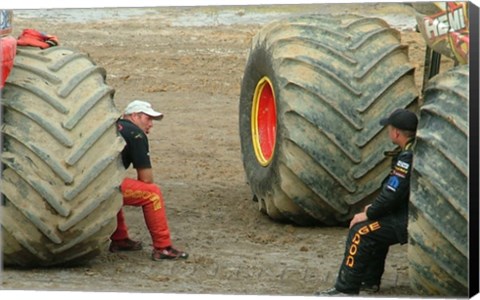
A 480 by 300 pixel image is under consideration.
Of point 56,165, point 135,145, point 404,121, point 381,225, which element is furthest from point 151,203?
point 404,121

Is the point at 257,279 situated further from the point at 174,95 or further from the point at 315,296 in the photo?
the point at 174,95

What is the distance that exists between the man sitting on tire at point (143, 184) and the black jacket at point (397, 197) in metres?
1.46

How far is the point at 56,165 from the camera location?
784 centimetres

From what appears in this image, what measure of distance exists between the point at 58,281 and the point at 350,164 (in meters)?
1.85

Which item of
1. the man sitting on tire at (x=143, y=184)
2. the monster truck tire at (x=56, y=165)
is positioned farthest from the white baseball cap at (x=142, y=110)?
the monster truck tire at (x=56, y=165)

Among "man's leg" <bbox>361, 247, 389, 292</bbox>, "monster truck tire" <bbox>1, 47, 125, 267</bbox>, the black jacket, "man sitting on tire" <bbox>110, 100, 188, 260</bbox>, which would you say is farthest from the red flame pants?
the black jacket

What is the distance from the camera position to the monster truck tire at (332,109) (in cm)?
896

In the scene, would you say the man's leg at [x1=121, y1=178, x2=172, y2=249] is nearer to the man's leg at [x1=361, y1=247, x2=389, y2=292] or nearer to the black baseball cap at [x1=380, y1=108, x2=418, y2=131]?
the man's leg at [x1=361, y1=247, x2=389, y2=292]

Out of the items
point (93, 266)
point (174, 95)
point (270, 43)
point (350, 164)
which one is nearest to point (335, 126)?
point (350, 164)

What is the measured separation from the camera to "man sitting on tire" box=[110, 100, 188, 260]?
8.65 metres

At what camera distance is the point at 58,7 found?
328 inches

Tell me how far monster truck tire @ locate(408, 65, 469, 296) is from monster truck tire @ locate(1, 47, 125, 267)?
5.40ft

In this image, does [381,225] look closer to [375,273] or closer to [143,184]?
[375,273]

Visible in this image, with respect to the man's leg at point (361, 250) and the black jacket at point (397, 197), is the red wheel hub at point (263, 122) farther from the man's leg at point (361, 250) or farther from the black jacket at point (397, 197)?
the black jacket at point (397, 197)
